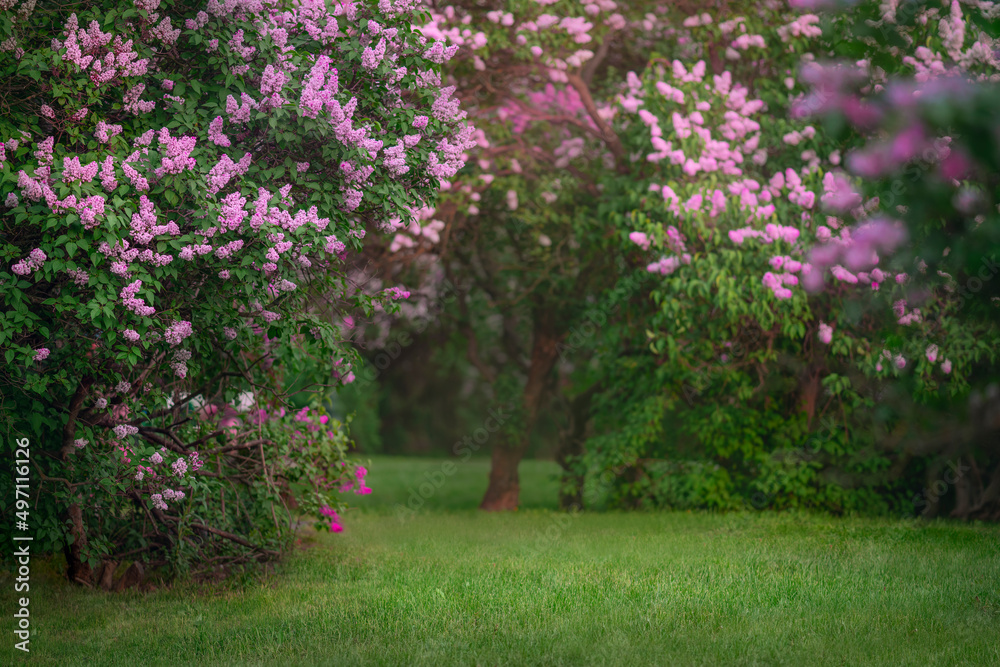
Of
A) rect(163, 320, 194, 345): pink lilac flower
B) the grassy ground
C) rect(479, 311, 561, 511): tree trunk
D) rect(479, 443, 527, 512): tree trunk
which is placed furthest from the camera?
rect(479, 443, 527, 512): tree trunk

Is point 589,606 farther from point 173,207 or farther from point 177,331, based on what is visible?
point 173,207

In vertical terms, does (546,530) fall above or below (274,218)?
below

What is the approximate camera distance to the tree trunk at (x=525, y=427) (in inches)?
520

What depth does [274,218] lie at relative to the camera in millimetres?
5562

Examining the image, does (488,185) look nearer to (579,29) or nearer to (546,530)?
(579,29)

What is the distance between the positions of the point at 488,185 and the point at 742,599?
6.91 meters

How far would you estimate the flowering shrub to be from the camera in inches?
207

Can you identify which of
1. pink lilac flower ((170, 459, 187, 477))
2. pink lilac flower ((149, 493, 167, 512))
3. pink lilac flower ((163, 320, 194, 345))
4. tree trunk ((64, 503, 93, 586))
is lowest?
tree trunk ((64, 503, 93, 586))

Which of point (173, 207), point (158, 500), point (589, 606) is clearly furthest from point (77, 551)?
point (589, 606)

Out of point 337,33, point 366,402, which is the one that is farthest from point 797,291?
point 366,402

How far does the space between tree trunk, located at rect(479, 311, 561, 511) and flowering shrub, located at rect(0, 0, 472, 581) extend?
626 cm

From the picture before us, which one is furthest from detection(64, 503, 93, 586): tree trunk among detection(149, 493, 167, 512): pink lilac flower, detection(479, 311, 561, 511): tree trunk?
detection(479, 311, 561, 511): tree trunk

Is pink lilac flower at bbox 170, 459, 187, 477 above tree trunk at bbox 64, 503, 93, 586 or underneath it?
above

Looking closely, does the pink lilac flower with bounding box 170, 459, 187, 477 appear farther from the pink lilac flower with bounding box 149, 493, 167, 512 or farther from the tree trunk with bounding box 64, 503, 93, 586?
the tree trunk with bounding box 64, 503, 93, 586
